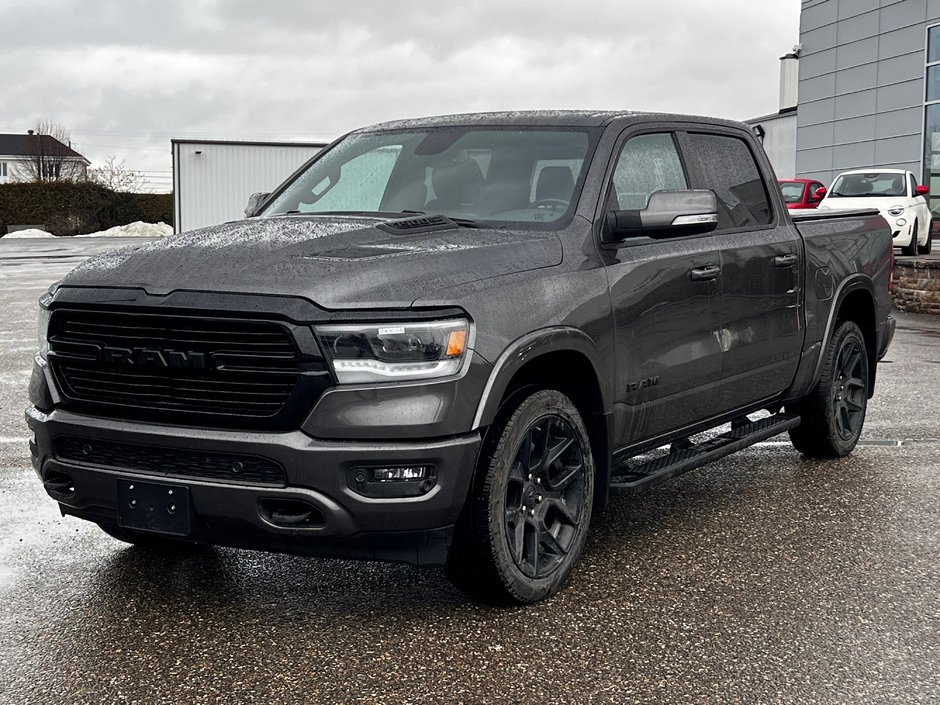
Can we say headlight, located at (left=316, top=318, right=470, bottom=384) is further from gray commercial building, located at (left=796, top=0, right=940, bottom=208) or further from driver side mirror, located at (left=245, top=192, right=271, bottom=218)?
gray commercial building, located at (left=796, top=0, right=940, bottom=208)

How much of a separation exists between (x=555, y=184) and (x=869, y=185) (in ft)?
69.5

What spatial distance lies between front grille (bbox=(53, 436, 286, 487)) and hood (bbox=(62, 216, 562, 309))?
52 centimetres

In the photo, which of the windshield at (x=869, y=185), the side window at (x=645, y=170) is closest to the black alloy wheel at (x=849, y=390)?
the side window at (x=645, y=170)

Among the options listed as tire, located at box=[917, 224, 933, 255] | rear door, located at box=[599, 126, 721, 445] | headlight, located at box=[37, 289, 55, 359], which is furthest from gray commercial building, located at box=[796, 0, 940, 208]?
headlight, located at box=[37, 289, 55, 359]

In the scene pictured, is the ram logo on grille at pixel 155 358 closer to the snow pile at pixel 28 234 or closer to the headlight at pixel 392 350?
the headlight at pixel 392 350

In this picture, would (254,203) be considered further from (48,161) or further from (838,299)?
(48,161)

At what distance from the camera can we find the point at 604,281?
15.5ft

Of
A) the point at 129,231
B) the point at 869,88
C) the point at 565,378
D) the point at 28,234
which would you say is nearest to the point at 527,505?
the point at 565,378

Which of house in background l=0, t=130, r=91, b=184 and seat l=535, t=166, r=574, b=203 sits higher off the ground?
house in background l=0, t=130, r=91, b=184

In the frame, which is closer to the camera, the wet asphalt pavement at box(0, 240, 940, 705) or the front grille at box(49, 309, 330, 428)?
the wet asphalt pavement at box(0, 240, 940, 705)

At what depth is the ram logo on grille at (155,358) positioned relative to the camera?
3.92 m

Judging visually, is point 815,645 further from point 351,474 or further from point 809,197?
point 809,197

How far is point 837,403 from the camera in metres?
6.96

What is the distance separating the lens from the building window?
32.8m
